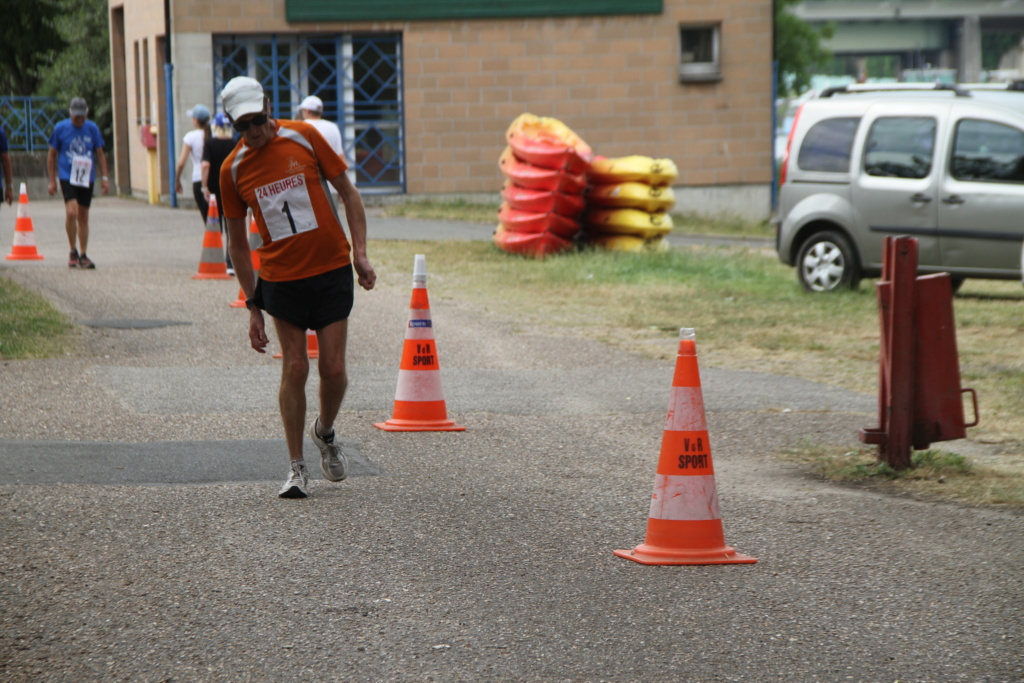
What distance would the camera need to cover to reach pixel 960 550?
17.8 feet

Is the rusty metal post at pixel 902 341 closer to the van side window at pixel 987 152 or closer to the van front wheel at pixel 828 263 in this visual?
the van side window at pixel 987 152

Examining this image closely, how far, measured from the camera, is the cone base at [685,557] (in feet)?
17.0

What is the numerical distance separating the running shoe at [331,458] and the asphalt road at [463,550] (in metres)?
0.08

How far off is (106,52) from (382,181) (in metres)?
13.3

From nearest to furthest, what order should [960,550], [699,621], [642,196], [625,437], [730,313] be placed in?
[699,621] < [960,550] < [625,437] < [730,313] < [642,196]

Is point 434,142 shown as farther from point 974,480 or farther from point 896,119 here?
point 974,480

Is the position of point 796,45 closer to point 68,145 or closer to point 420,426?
point 68,145

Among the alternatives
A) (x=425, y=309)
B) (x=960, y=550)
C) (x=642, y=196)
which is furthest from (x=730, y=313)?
(x=960, y=550)

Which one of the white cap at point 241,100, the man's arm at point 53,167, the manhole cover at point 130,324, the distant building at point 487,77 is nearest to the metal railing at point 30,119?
the distant building at point 487,77

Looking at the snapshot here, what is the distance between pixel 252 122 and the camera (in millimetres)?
5902

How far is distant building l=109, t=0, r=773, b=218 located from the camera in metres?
25.1

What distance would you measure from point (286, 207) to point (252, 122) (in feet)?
1.31

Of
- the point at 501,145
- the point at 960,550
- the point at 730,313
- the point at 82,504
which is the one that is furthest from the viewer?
the point at 501,145

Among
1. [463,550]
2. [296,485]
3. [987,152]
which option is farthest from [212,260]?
[463,550]
